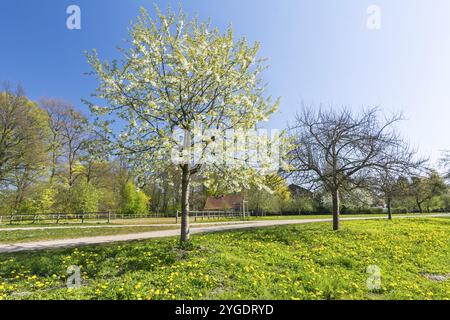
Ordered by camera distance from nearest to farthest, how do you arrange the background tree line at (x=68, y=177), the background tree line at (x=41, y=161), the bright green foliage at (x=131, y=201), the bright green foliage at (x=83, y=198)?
the background tree line at (x=68, y=177), the background tree line at (x=41, y=161), the bright green foliage at (x=83, y=198), the bright green foliage at (x=131, y=201)

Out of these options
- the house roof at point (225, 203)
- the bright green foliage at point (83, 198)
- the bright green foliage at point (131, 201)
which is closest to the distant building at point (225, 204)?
the house roof at point (225, 203)

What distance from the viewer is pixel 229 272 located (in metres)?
7.24

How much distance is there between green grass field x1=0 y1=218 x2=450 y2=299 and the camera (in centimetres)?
585

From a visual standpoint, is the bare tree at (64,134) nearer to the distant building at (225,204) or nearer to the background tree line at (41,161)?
the background tree line at (41,161)

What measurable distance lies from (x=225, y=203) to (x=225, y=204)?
413mm

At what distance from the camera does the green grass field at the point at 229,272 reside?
230 inches

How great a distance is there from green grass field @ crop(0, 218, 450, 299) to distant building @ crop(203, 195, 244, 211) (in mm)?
47021

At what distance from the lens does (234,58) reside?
10.2 metres

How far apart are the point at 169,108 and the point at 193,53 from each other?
2352mm

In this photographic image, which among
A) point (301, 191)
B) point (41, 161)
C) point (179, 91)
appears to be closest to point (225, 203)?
point (41, 161)

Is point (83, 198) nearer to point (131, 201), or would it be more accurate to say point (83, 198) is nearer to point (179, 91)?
Result: point (131, 201)

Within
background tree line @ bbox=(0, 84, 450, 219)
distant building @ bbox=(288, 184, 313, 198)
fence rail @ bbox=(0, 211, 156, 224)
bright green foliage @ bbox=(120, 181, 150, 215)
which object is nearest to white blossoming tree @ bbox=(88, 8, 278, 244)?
background tree line @ bbox=(0, 84, 450, 219)
